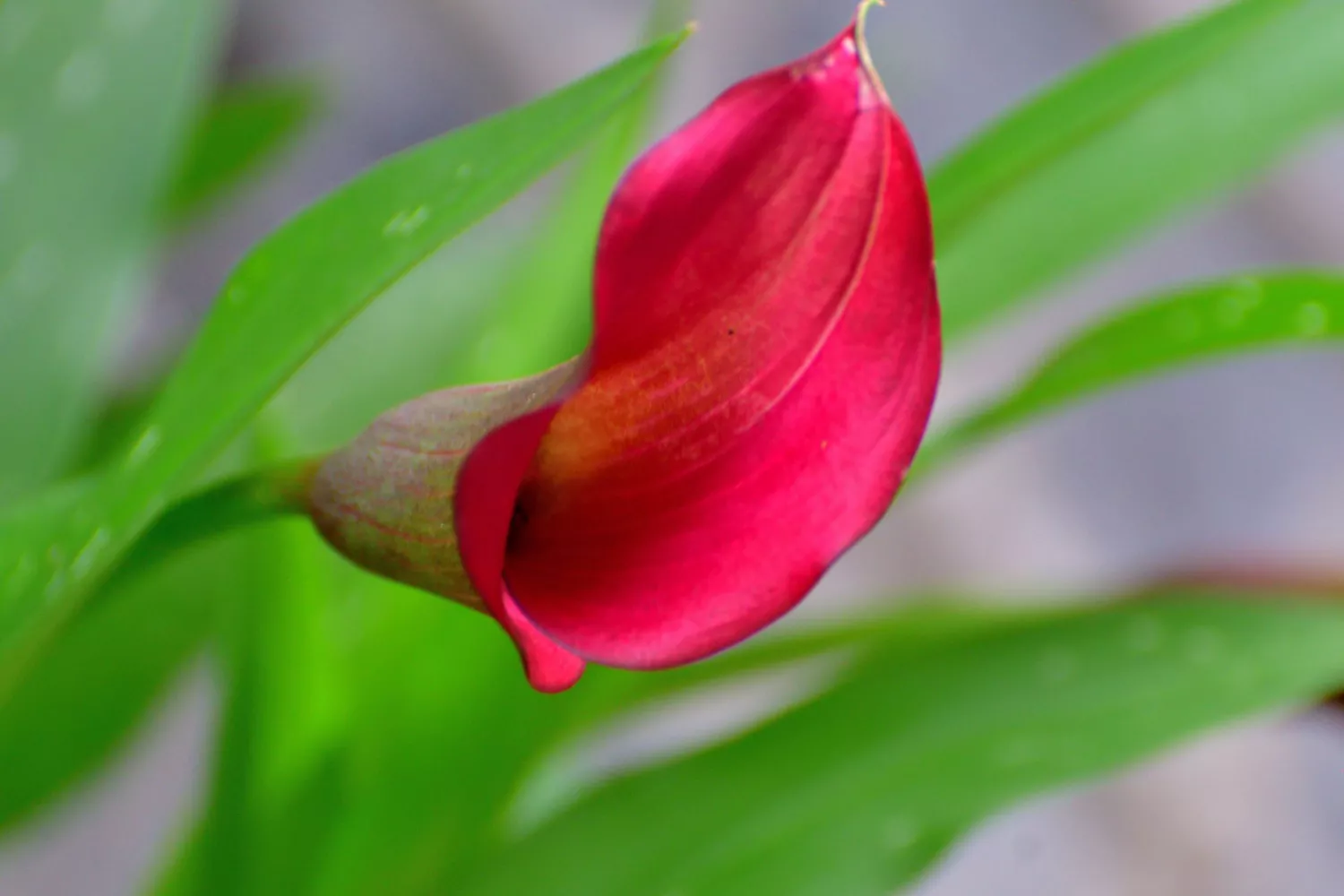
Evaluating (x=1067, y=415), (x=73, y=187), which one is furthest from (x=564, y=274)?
(x=1067, y=415)

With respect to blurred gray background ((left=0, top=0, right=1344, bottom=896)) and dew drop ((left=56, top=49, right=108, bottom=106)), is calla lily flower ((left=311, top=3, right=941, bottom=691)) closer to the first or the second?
dew drop ((left=56, top=49, right=108, bottom=106))

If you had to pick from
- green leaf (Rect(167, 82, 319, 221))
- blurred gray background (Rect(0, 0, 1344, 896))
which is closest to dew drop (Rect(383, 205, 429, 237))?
green leaf (Rect(167, 82, 319, 221))

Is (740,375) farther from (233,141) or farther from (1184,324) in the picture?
(233,141)

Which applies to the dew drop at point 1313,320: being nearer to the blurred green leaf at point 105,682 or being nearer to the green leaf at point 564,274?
the green leaf at point 564,274

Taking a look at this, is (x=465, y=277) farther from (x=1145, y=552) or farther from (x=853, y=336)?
(x=1145, y=552)

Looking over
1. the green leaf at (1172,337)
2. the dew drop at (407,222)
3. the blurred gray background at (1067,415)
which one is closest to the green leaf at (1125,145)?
the green leaf at (1172,337)

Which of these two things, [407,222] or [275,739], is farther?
[275,739]

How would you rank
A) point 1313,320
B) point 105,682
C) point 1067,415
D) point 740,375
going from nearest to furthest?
point 740,375, point 1313,320, point 105,682, point 1067,415
